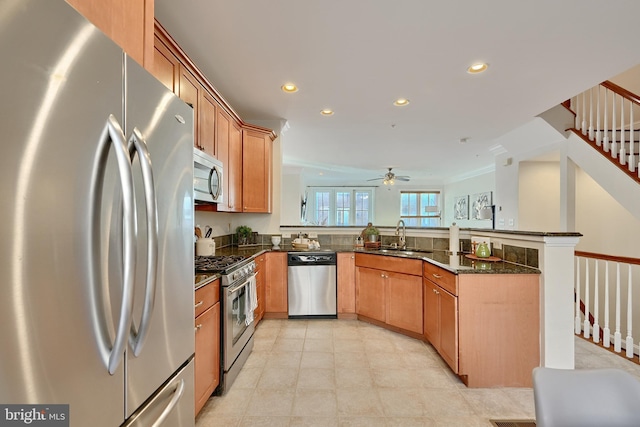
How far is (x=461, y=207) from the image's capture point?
8.62m

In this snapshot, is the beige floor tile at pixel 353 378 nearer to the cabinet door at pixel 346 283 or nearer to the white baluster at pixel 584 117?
the cabinet door at pixel 346 283

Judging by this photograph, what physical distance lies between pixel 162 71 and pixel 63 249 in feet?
5.44

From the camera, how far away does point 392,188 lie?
964 centimetres

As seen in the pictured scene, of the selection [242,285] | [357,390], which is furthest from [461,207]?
[242,285]

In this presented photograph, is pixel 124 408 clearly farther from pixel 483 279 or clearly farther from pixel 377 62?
pixel 377 62

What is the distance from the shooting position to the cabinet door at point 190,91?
2127 millimetres

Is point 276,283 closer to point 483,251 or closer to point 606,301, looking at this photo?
point 483,251

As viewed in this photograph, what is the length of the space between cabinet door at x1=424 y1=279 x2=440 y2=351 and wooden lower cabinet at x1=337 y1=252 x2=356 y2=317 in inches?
38.8

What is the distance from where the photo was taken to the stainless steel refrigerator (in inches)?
20.7

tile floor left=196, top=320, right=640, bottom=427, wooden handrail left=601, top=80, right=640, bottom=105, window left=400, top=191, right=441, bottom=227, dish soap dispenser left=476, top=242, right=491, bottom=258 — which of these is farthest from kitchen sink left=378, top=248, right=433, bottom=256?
window left=400, top=191, right=441, bottom=227

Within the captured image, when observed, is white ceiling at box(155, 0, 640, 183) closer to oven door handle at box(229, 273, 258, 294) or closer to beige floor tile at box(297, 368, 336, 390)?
oven door handle at box(229, 273, 258, 294)

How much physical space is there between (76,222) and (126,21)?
75 cm

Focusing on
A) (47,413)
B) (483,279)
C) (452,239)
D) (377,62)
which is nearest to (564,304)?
(483,279)

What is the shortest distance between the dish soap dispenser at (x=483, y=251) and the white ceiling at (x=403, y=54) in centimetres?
160
